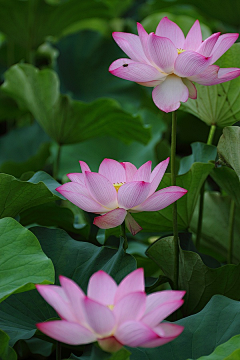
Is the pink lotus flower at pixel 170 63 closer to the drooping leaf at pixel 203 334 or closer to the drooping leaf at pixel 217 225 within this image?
the drooping leaf at pixel 203 334

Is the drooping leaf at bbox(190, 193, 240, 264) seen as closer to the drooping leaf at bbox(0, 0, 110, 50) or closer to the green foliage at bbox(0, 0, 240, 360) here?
the green foliage at bbox(0, 0, 240, 360)

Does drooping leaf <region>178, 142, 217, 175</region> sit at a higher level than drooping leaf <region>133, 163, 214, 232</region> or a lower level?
higher

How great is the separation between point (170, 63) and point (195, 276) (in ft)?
0.97

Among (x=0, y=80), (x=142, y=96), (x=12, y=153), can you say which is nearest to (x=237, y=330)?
(x=12, y=153)

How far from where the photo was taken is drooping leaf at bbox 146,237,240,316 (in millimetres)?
690

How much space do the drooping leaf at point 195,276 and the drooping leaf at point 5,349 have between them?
256 mm

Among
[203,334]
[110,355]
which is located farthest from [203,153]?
[110,355]

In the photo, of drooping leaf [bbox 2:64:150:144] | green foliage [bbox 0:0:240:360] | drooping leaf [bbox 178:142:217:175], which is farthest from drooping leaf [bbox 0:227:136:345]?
drooping leaf [bbox 2:64:150:144]

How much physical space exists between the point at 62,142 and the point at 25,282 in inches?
26.6

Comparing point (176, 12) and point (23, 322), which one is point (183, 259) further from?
point (176, 12)

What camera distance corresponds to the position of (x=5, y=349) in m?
0.50

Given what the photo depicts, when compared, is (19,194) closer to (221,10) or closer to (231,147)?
(231,147)

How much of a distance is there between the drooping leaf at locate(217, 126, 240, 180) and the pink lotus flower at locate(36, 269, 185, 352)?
0.30 meters

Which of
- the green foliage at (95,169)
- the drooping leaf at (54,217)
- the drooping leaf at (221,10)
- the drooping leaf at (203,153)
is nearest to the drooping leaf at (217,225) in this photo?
the green foliage at (95,169)
